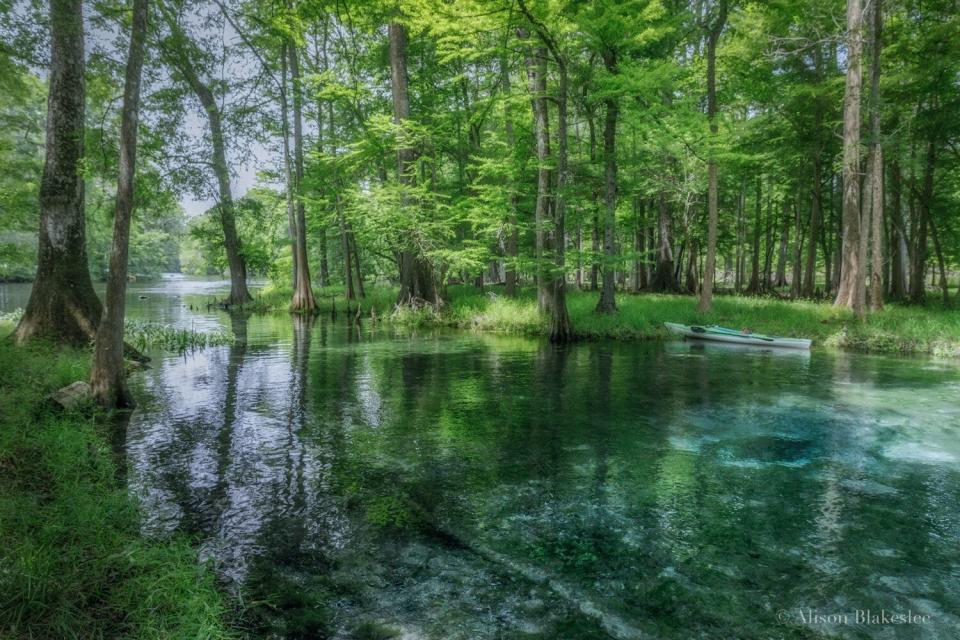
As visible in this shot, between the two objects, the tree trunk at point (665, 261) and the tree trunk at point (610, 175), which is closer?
the tree trunk at point (610, 175)

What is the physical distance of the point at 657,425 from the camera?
334 inches

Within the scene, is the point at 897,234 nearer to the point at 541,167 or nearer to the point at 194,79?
the point at 541,167

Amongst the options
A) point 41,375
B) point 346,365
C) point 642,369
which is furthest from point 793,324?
point 41,375

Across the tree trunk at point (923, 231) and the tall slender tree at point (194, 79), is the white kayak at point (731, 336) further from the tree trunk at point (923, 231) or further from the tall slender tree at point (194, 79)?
the tall slender tree at point (194, 79)

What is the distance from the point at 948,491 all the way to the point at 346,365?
36.9 ft

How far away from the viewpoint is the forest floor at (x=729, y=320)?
50.4ft

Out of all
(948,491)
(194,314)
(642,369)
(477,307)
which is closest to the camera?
(948,491)

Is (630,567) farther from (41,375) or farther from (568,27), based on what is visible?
(568,27)

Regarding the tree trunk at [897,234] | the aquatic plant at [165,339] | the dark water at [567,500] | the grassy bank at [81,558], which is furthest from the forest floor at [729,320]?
the grassy bank at [81,558]

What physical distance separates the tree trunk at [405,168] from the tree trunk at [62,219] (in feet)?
33.5

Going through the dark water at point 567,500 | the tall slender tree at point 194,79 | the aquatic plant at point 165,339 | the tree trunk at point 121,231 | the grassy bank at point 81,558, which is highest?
the tall slender tree at point 194,79

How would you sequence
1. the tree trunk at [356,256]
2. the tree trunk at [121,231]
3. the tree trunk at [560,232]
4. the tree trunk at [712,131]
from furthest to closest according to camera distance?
the tree trunk at [356,256] → the tree trunk at [712,131] → the tree trunk at [560,232] → the tree trunk at [121,231]

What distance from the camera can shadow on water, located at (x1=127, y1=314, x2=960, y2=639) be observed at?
12.7ft

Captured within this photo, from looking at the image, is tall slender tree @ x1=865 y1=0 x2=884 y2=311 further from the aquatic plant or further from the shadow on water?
the aquatic plant
